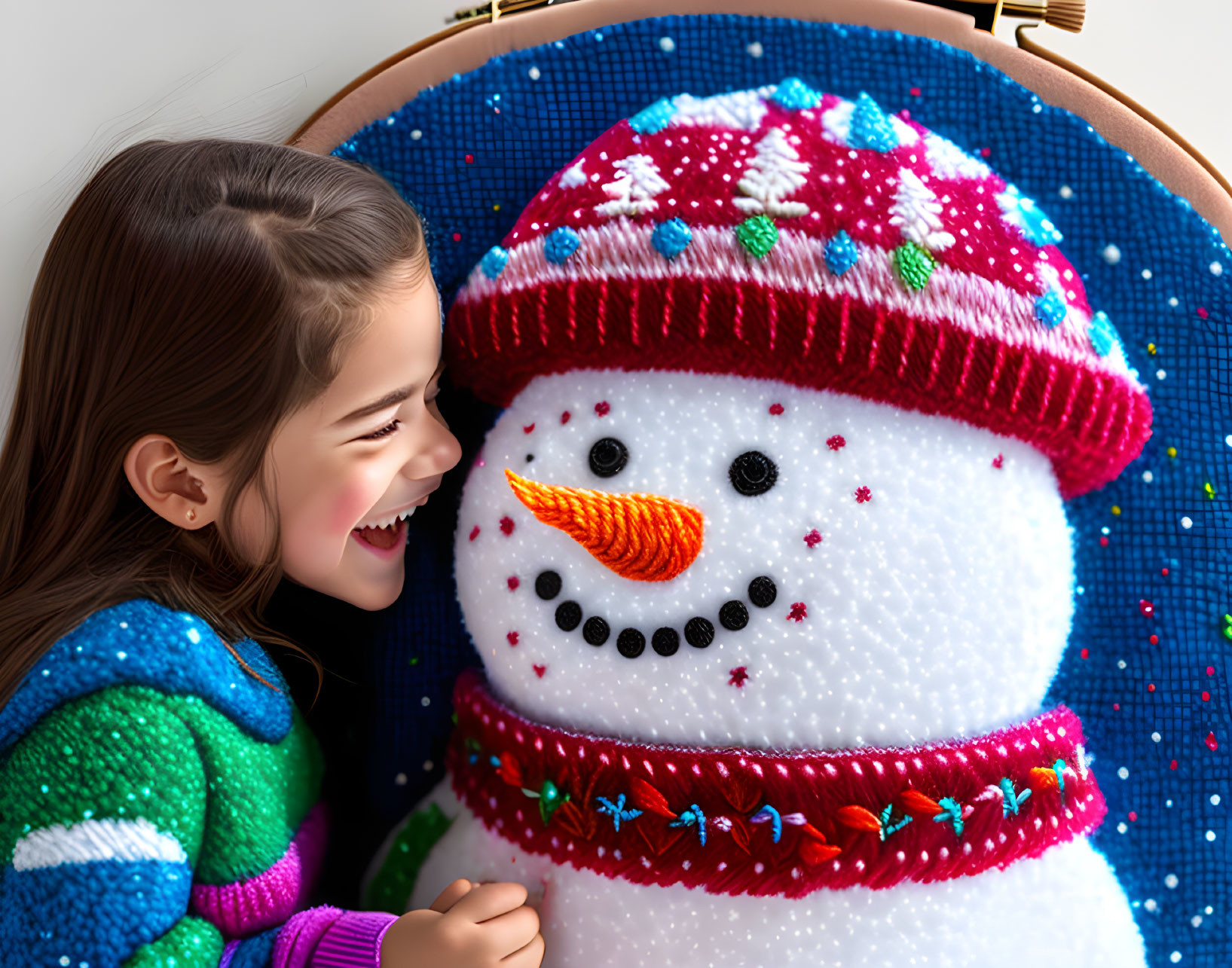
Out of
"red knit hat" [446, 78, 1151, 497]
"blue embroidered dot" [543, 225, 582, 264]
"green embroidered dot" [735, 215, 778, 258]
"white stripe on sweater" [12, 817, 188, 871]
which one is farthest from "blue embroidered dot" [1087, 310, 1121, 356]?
"white stripe on sweater" [12, 817, 188, 871]

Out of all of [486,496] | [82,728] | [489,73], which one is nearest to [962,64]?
[489,73]

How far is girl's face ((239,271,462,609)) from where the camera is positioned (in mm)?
736

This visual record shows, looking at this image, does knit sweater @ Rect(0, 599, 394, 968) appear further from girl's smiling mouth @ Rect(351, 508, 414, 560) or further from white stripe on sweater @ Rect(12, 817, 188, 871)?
girl's smiling mouth @ Rect(351, 508, 414, 560)

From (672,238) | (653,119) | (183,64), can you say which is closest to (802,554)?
(672,238)

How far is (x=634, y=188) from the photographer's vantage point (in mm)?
721

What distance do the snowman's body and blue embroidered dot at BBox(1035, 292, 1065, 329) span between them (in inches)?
3.2

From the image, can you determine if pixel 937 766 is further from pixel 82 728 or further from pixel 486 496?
pixel 82 728

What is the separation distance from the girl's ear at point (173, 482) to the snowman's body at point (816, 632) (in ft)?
0.77

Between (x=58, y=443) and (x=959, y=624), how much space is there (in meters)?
0.65

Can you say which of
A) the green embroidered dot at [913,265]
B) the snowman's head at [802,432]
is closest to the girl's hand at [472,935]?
the snowman's head at [802,432]

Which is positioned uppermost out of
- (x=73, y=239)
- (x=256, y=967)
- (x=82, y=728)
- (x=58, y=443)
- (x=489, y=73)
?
(x=489, y=73)

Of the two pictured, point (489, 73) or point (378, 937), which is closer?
point (378, 937)

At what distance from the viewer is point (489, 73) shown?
83 centimetres

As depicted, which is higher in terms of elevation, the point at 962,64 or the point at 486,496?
the point at 962,64
